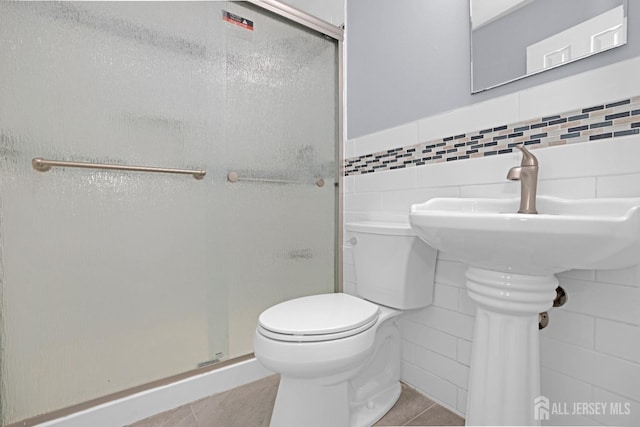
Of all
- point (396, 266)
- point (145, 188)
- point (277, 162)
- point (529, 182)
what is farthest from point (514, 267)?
point (145, 188)

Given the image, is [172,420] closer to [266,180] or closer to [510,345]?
[266,180]

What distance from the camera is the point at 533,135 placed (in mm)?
1001

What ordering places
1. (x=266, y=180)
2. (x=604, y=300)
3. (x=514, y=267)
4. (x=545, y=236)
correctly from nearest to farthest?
(x=545, y=236) < (x=514, y=267) < (x=604, y=300) < (x=266, y=180)

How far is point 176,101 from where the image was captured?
1.31 metres

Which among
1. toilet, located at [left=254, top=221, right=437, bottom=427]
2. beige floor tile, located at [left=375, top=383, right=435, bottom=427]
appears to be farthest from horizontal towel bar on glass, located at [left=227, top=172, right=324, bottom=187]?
beige floor tile, located at [left=375, top=383, right=435, bottom=427]

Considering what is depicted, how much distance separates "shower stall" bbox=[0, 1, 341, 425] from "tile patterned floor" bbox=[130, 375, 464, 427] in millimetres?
150

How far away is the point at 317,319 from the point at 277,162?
826mm

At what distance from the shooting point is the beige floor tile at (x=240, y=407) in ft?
3.92

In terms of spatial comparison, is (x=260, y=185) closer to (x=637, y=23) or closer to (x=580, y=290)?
(x=580, y=290)

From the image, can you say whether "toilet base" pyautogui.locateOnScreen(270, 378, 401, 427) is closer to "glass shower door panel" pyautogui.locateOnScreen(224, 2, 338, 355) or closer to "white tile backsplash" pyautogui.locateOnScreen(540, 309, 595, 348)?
"glass shower door panel" pyautogui.locateOnScreen(224, 2, 338, 355)

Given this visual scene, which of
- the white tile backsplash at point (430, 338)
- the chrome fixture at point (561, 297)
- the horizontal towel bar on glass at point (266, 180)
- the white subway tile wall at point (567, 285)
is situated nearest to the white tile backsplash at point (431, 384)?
the white subway tile wall at point (567, 285)

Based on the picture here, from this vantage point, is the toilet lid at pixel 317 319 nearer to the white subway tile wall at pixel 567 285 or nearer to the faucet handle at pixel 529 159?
the white subway tile wall at pixel 567 285

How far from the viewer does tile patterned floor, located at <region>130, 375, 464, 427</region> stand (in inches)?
46.6

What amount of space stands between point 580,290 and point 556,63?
2.15 feet
